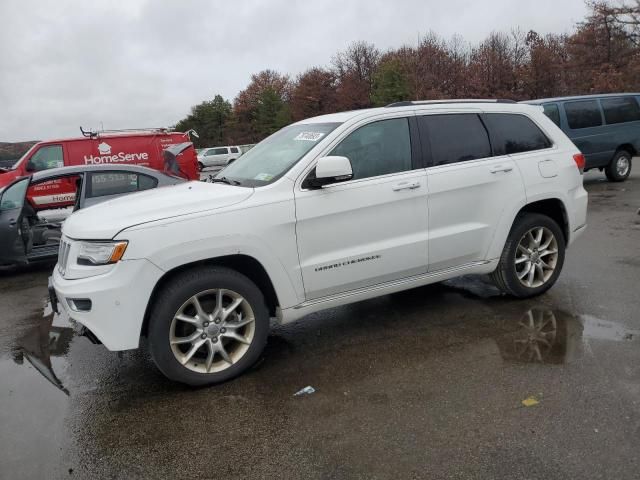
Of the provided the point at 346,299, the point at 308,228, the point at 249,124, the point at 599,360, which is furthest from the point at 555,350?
the point at 249,124

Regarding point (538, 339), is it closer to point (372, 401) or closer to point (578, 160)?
point (372, 401)

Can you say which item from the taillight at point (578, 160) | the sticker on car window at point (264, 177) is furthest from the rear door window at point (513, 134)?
the sticker on car window at point (264, 177)

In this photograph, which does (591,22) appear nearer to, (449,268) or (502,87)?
(502,87)

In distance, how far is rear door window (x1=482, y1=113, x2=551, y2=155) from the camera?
4.83 metres

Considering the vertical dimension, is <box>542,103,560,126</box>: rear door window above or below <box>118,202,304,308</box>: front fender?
above

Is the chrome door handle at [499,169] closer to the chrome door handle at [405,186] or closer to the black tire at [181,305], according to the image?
the chrome door handle at [405,186]

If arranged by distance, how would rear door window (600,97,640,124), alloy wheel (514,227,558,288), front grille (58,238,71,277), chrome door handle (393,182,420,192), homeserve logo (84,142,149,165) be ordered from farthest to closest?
homeserve logo (84,142,149,165) → rear door window (600,97,640,124) → alloy wheel (514,227,558,288) → chrome door handle (393,182,420,192) → front grille (58,238,71,277)

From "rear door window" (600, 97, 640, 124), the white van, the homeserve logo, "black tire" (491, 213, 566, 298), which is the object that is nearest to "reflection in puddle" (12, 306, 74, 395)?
"black tire" (491, 213, 566, 298)

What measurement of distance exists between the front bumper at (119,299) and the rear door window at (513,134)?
320 centimetres

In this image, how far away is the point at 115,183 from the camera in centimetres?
812

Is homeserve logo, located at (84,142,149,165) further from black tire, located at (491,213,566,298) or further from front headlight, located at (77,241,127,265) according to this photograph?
black tire, located at (491,213,566,298)

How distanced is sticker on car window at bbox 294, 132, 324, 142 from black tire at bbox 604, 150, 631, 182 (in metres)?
11.3

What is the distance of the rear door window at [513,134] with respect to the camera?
15.9 ft

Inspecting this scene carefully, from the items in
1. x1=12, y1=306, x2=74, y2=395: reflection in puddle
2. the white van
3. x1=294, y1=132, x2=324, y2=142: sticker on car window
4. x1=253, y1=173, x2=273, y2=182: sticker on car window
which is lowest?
x1=12, y1=306, x2=74, y2=395: reflection in puddle
